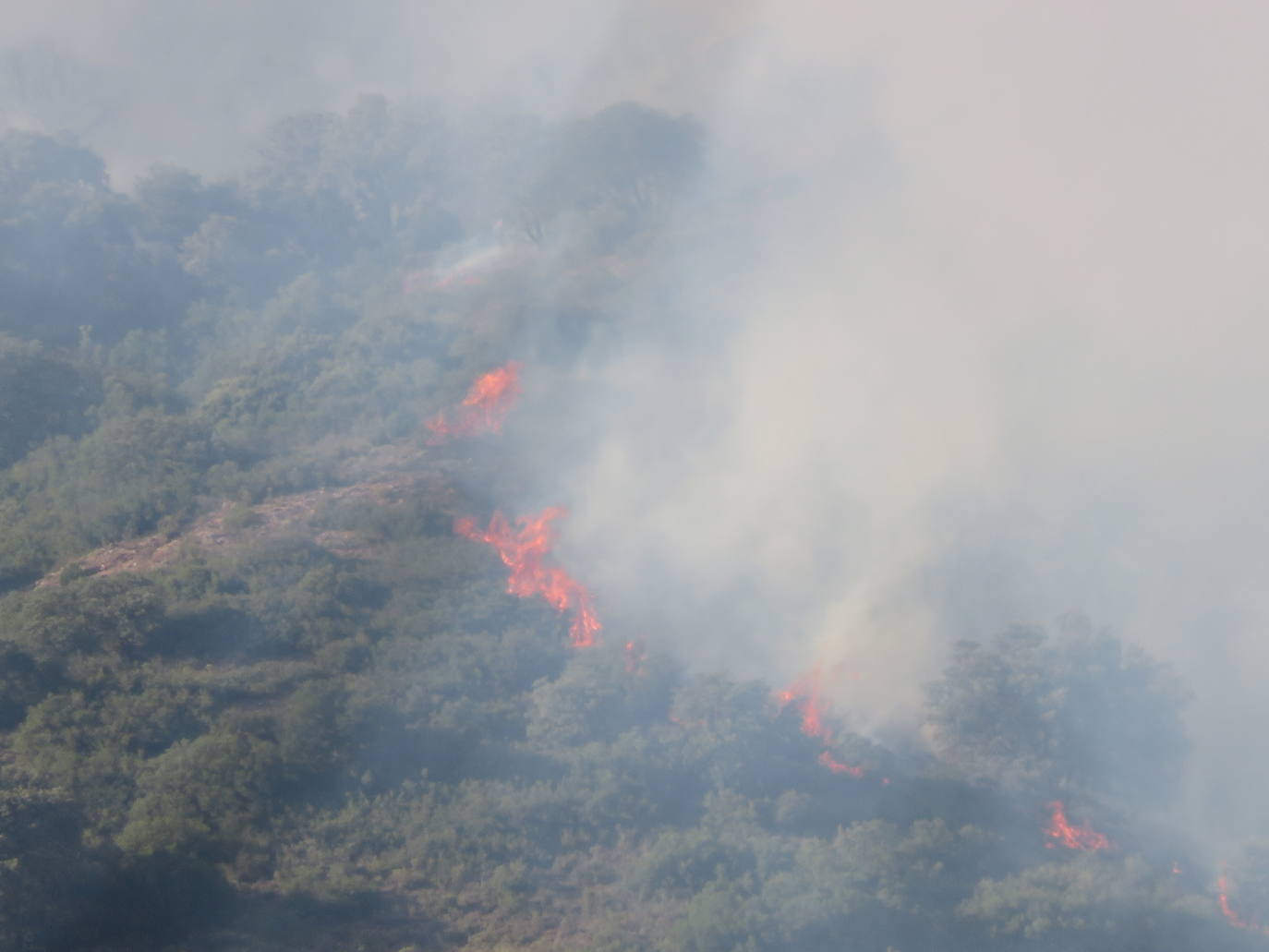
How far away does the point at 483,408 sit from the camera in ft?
140

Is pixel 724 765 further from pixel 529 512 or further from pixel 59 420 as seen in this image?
pixel 59 420

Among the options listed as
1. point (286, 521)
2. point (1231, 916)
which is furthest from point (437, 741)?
point (1231, 916)

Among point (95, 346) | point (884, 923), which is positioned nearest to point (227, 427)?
point (95, 346)

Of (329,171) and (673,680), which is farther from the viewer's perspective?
(329,171)

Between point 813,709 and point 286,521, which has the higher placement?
point 286,521

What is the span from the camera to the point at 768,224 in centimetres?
5962

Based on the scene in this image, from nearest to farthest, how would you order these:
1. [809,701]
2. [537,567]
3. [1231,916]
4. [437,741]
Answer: [437,741] → [1231,916] → [809,701] → [537,567]

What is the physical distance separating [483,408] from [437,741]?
18739mm

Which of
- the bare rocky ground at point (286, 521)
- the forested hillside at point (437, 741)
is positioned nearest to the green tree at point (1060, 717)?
the forested hillside at point (437, 741)

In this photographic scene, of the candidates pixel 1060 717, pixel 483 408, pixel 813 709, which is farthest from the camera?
pixel 483 408

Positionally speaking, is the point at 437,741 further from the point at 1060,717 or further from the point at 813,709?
the point at 1060,717

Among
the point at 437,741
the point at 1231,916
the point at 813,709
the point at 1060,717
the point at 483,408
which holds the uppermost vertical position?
the point at 483,408

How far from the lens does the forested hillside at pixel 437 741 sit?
73.3 ft

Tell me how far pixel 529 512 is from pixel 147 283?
3001 cm
